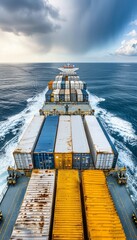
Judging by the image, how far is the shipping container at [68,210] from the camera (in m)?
13.1

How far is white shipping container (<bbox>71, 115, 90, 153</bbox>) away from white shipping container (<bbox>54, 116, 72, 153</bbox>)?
814 mm

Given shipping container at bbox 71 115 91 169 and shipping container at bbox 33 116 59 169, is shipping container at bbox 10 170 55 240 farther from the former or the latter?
shipping container at bbox 71 115 91 169

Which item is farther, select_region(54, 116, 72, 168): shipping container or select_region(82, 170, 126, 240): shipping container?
select_region(54, 116, 72, 168): shipping container

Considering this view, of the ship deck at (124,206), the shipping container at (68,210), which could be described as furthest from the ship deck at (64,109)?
the shipping container at (68,210)

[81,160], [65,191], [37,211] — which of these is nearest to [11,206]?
[37,211]

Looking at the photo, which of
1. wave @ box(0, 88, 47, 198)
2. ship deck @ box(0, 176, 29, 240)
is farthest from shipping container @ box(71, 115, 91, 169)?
wave @ box(0, 88, 47, 198)

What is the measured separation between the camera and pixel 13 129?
45.0 meters

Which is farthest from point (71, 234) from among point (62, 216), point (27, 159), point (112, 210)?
point (27, 159)

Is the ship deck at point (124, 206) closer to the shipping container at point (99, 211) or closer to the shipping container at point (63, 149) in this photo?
the shipping container at point (99, 211)

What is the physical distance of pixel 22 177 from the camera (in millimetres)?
22266

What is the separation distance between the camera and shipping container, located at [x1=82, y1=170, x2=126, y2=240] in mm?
12992

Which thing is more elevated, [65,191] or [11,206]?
[65,191]

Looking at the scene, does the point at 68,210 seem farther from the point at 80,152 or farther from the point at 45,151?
the point at 45,151

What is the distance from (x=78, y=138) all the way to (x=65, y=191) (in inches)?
378
